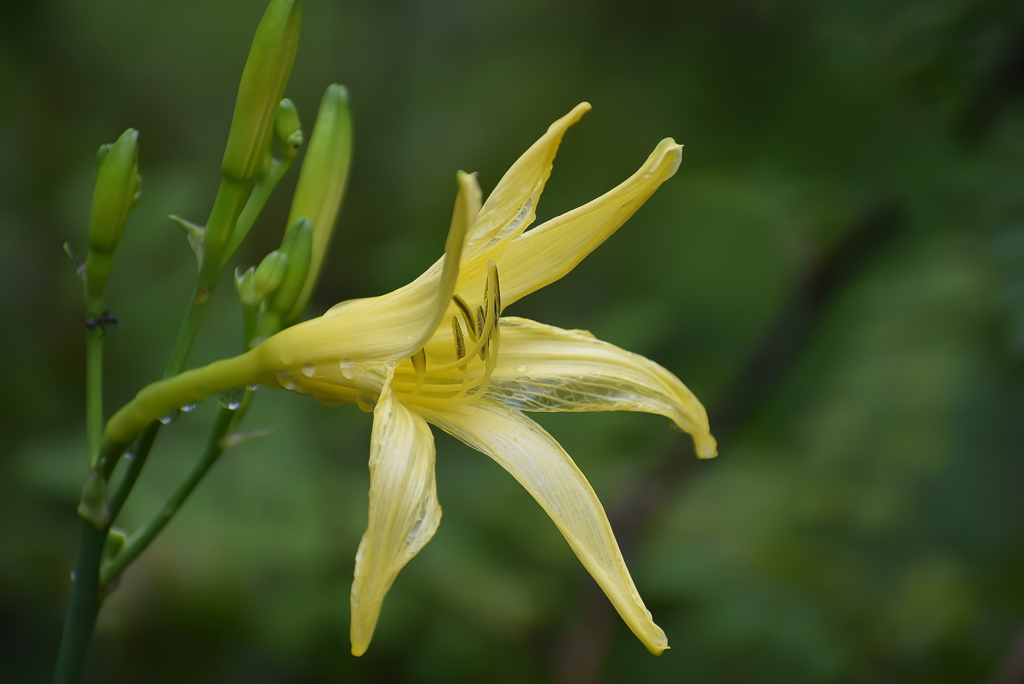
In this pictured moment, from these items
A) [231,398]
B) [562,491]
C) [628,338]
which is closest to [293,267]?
[231,398]

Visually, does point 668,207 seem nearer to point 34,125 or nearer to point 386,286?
point 386,286

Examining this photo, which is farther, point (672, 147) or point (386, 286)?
point (386, 286)

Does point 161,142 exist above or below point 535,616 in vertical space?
above

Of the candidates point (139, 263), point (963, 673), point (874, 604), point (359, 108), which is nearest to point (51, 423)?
point (139, 263)

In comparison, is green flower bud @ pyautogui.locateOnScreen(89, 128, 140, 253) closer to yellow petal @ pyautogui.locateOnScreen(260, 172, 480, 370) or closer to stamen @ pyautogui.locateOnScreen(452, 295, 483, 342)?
yellow petal @ pyautogui.locateOnScreen(260, 172, 480, 370)

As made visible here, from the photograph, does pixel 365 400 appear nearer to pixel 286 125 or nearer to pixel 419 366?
pixel 419 366

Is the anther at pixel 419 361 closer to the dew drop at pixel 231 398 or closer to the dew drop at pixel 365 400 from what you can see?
the dew drop at pixel 365 400
